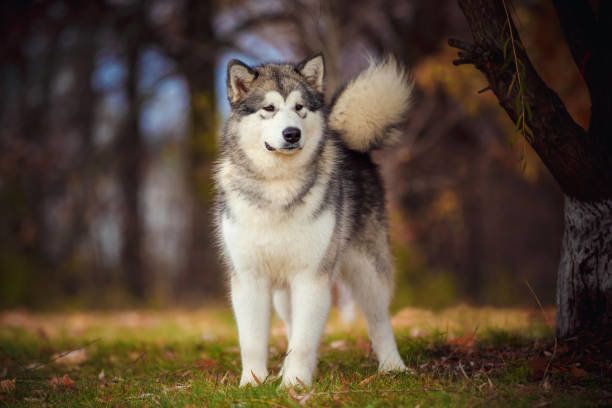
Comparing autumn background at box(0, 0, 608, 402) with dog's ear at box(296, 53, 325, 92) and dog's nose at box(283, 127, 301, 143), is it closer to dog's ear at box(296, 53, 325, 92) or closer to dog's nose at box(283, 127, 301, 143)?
dog's ear at box(296, 53, 325, 92)

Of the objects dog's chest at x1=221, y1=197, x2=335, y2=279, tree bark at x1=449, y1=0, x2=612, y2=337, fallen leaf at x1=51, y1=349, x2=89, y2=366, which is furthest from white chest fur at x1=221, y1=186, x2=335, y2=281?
fallen leaf at x1=51, y1=349, x2=89, y2=366

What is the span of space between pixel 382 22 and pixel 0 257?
662 centimetres

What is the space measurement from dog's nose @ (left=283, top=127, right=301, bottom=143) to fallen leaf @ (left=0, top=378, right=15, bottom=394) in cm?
212

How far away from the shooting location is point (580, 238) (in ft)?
10.8

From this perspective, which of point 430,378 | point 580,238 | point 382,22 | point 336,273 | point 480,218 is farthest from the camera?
point 480,218

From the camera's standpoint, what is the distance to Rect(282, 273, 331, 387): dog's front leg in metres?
3.09

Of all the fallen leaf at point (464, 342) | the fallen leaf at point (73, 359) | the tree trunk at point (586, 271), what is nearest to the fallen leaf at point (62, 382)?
the fallen leaf at point (73, 359)

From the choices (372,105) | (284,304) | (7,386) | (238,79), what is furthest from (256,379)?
(372,105)

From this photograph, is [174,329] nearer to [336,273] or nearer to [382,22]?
[336,273]

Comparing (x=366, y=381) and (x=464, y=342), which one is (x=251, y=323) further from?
(x=464, y=342)

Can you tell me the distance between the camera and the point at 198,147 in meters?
8.92

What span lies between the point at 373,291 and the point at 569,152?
1.42 meters

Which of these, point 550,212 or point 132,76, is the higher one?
point 132,76

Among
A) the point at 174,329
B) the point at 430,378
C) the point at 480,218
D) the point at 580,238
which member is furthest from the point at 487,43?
the point at 480,218
